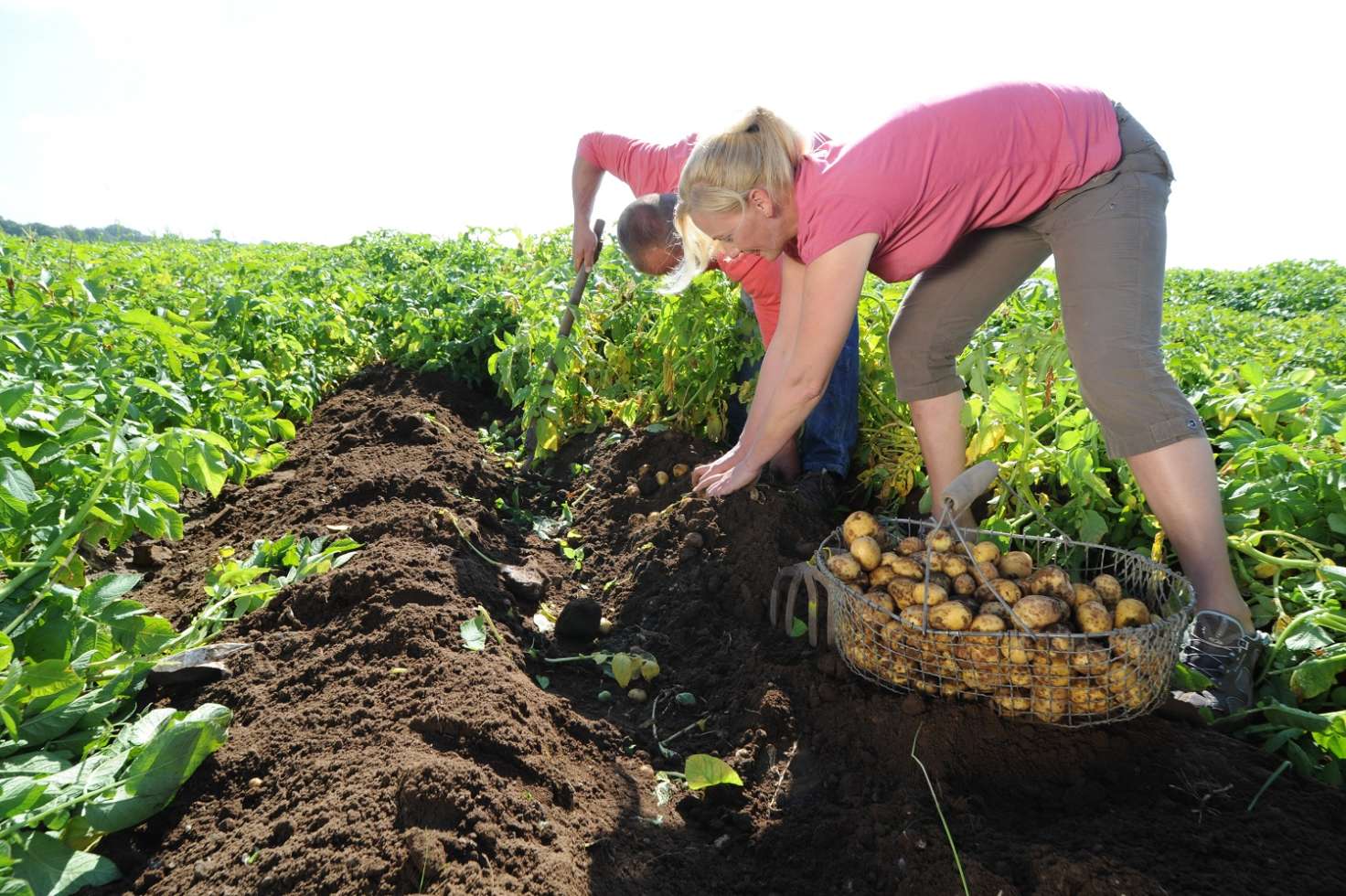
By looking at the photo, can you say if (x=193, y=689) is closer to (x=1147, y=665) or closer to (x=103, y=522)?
(x=103, y=522)

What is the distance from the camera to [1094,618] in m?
1.96

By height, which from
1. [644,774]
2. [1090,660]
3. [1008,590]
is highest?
[1008,590]

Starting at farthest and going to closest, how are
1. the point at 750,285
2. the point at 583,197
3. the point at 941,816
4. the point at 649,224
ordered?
the point at 583,197 → the point at 649,224 → the point at 750,285 → the point at 941,816

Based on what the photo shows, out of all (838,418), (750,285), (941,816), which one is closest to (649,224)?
(750,285)

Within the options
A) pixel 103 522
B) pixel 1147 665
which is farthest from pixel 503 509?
pixel 1147 665

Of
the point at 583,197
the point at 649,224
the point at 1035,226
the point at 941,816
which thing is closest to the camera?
the point at 941,816

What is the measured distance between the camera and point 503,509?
3.88 metres

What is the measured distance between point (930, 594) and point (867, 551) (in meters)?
0.21

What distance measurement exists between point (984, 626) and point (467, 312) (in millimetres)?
4470

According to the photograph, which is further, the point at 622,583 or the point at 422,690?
the point at 622,583

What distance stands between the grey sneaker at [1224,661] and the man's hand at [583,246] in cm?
307

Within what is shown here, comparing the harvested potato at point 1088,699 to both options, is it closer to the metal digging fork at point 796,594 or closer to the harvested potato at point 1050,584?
the harvested potato at point 1050,584

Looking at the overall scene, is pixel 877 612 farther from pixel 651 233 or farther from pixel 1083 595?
pixel 651 233

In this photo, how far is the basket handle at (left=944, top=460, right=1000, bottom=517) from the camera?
1.98 metres
